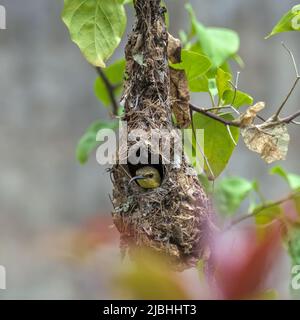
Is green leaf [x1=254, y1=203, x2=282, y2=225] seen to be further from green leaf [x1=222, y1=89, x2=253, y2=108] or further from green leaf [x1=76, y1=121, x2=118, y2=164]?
green leaf [x1=76, y1=121, x2=118, y2=164]

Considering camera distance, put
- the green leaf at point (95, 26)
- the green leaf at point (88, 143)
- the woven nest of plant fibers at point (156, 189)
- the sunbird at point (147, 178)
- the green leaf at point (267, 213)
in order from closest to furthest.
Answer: the green leaf at point (95, 26) < the woven nest of plant fibers at point (156, 189) < the sunbird at point (147, 178) < the green leaf at point (267, 213) < the green leaf at point (88, 143)

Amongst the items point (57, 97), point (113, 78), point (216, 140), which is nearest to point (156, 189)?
point (216, 140)

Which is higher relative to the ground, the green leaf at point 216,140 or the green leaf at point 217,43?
the green leaf at point 217,43

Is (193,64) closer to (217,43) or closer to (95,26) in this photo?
(95,26)

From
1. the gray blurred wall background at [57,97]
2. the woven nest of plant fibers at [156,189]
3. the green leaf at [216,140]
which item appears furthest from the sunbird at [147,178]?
the gray blurred wall background at [57,97]

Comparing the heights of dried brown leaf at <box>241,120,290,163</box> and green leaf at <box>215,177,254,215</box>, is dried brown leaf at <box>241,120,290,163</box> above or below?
below

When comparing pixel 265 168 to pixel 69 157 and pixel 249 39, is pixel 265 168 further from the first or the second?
pixel 69 157

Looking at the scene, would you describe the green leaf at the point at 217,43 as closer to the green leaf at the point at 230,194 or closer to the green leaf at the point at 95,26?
the green leaf at the point at 230,194

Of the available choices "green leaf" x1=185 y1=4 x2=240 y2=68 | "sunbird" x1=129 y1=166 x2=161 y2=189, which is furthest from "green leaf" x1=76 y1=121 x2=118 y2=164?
"sunbird" x1=129 y1=166 x2=161 y2=189
